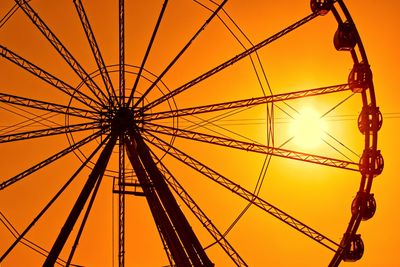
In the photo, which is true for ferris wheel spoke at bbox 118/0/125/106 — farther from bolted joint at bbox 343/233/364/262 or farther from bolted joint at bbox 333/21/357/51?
bolted joint at bbox 343/233/364/262

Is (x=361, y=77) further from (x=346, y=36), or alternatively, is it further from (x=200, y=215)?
(x=200, y=215)

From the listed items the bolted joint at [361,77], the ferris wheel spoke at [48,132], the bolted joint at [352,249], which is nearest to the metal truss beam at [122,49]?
the ferris wheel spoke at [48,132]

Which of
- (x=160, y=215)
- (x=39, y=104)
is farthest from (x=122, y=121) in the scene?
(x=160, y=215)

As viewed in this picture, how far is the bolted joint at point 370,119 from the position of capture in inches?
925

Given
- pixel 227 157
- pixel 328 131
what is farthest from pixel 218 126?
pixel 328 131

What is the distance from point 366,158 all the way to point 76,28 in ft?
47.4

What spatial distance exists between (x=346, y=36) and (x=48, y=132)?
10.9 meters

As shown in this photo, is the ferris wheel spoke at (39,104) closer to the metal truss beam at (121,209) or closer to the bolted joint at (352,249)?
the metal truss beam at (121,209)

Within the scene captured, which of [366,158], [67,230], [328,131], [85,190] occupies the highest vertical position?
[328,131]

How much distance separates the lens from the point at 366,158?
23.7 meters

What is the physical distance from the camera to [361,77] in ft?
76.2

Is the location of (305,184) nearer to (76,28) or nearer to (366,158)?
(366,158)

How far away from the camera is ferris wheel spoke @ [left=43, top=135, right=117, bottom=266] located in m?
19.0

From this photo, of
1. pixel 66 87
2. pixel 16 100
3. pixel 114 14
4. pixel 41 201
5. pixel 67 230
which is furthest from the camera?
pixel 41 201
